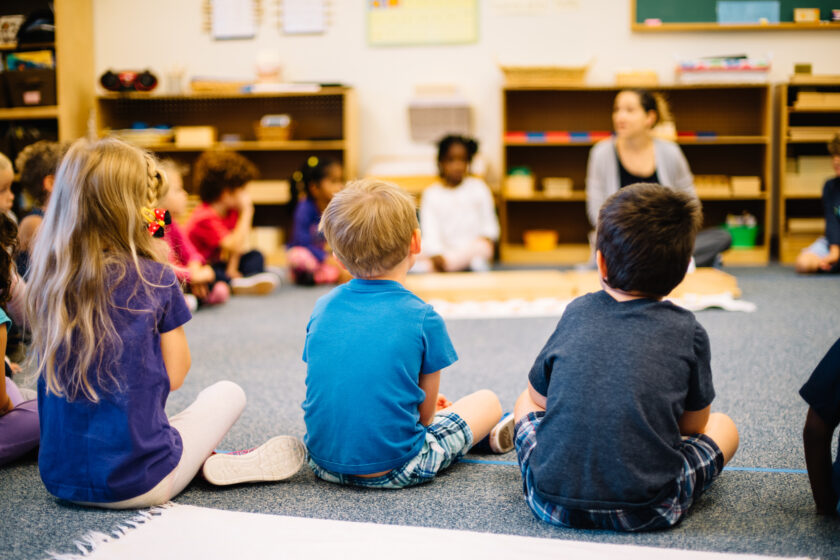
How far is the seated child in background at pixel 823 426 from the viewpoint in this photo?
109 centimetres

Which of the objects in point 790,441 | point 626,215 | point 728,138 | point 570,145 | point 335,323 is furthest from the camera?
point 570,145

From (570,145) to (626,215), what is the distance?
12.5 ft

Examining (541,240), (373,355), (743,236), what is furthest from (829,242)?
A: (373,355)

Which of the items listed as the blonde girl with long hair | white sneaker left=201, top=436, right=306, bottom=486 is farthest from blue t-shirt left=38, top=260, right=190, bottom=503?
white sneaker left=201, top=436, right=306, bottom=486

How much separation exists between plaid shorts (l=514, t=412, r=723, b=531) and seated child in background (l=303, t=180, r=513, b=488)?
0.20 meters

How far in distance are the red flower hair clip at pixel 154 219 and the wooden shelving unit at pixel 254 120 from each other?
134 inches

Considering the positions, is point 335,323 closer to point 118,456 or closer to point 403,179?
point 118,456

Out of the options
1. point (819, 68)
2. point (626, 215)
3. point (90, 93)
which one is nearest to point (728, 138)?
point (819, 68)

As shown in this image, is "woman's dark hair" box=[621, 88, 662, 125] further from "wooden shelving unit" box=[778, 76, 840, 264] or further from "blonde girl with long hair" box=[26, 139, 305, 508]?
"blonde girl with long hair" box=[26, 139, 305, 508]

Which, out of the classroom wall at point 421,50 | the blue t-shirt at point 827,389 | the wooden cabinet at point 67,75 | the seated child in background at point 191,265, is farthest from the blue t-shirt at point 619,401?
the wooden cabinet at point 67,75

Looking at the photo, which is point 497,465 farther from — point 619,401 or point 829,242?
point 829,242

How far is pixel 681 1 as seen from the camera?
4512 mm

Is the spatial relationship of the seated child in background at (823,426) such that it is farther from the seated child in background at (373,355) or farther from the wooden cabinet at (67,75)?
the wooden cabinet at (67,75)

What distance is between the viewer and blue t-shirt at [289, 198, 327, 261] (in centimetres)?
402
